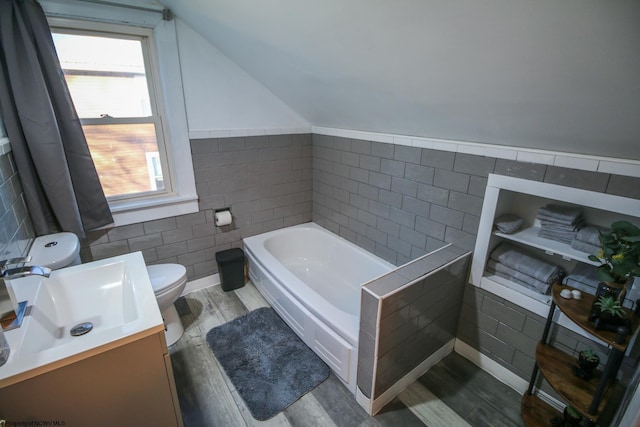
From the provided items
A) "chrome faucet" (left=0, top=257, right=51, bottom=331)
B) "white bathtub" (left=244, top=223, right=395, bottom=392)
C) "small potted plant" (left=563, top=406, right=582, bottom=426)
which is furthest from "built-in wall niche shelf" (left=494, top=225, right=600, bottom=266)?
"chrome faucet" (left=0, top=257, right=51, bottom=331)

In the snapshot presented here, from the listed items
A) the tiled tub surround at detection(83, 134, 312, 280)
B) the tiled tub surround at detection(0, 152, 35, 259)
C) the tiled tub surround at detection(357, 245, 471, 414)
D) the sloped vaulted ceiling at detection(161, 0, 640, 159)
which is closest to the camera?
the sloped vaulted ceiling at detection(161, 0, 640, 159)

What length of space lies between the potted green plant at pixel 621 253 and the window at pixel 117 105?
8.93ft

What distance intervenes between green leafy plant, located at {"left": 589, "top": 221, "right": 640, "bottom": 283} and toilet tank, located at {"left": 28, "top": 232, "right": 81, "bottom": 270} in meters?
2.53

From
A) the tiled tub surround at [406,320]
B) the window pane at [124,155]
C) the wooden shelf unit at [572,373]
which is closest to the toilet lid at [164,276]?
the window pane at [124,155]

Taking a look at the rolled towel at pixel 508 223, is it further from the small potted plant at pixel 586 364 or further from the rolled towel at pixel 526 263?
the small potted plant at pixel 586 364

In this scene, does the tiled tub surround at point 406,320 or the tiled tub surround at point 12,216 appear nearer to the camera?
the tiled tub surround at point 12,216

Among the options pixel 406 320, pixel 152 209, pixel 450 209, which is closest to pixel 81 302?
pixel 152 209

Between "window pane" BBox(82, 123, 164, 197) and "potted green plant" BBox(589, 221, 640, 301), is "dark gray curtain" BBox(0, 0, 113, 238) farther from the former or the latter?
"potted green plant" BBox(589, 221, 640, 301)

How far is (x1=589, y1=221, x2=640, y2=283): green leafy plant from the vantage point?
1.16m

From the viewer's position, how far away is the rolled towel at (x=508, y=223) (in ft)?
5.82

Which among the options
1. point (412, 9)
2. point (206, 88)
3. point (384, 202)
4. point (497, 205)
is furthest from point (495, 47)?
point (206, 88)

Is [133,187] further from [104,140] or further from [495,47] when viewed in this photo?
[495,47]

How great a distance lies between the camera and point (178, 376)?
1978mm

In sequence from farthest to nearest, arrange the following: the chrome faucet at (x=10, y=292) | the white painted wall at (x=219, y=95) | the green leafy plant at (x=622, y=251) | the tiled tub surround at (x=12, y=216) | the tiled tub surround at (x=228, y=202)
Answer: the tiled tub surround at (x=228, y=202) < the white painted wall at (x=219, y=95) < the tiled tub surround at (x=12, y=216) < the green leafy plant at (x=622, y=251) < the chrome faucet at (x=10, y=292)
